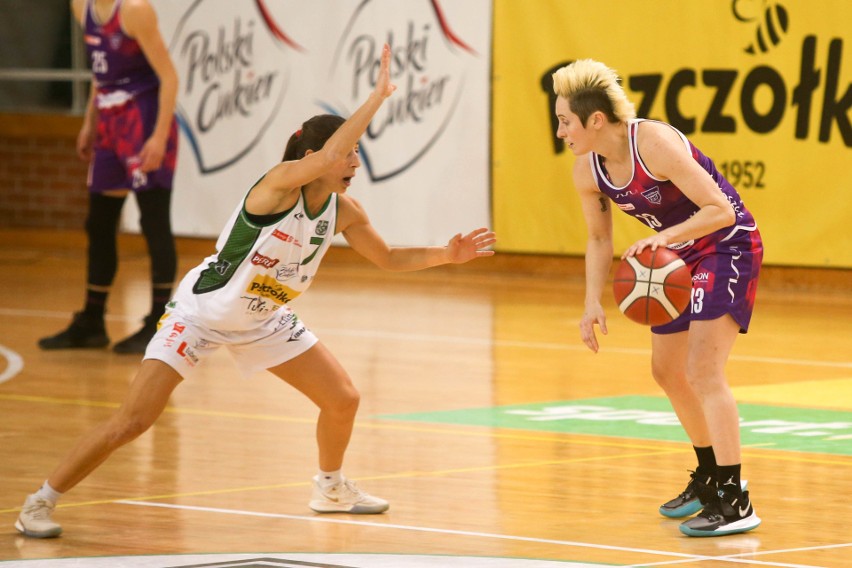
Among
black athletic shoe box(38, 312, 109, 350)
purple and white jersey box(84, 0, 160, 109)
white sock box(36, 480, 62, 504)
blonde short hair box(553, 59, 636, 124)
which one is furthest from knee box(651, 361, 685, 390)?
black athletic shoe box(38, 312, 109, 350)

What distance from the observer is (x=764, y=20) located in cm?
1490

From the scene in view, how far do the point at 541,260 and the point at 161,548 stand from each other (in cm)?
1124

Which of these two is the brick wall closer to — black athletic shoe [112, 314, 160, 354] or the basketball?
black athletic shoe [112, 314, 160, 354]

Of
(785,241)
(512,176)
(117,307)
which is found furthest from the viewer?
(512,176)

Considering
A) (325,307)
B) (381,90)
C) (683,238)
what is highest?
(381,90)

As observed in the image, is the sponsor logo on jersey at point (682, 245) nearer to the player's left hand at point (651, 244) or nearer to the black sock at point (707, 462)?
the player's left hand at point (651, 244)

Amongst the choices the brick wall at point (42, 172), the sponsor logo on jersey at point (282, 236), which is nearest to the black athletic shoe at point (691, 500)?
the sponsor logo on jersey at point (282, 236)

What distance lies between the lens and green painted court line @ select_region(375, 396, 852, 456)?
25.0ft

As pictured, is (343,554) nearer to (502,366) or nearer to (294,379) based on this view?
(294,379)

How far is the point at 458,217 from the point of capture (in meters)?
16.5

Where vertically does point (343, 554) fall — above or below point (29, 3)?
below

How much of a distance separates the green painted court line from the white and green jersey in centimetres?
244

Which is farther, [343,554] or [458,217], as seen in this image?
[458,217]

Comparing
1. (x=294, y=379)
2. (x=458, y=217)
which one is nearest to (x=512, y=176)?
(x=458, y=217)
